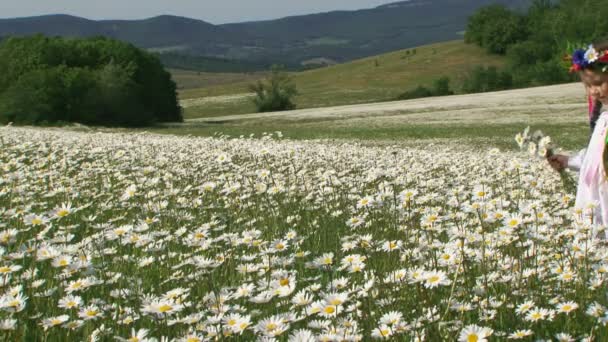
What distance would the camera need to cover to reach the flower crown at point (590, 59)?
485cm

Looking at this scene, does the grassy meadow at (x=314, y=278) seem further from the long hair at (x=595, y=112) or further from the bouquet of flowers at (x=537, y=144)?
the long hair at (x=595, y=112)

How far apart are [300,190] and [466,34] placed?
127 m

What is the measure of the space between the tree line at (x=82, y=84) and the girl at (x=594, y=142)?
54.1 m

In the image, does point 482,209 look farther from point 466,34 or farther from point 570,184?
point 466,34

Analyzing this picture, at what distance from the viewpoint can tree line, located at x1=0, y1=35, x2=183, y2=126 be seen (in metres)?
56.0

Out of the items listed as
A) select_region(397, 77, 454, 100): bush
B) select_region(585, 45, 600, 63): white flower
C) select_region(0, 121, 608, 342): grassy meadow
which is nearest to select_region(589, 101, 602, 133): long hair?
select_region(585, 45, 600, 63): white flower

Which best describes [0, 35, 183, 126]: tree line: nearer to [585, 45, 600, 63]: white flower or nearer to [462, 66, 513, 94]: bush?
[462, 66, 513, 94]: bush

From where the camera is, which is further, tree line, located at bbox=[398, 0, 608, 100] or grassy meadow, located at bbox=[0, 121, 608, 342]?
tree line, located at bbox=[398, 0, 608, 100]

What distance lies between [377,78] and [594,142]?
109 m

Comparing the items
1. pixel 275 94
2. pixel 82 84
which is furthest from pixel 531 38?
pixel 82 84

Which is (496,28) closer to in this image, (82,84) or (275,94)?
→ (275,94)

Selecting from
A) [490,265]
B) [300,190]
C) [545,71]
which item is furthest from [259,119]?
[490,265]

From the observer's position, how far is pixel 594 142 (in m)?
5.30

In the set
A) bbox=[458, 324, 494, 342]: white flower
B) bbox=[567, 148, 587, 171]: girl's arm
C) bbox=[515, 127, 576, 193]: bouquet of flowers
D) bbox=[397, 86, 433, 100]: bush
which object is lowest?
bbox=[397, 86, 433, 100]: bush
